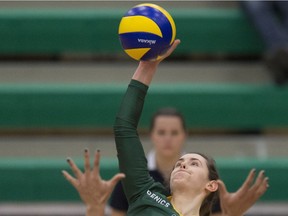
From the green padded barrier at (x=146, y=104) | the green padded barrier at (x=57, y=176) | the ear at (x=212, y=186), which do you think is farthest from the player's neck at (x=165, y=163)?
the green padded barrier at (x=146, y=104)

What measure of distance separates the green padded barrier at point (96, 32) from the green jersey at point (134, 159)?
3736 mm

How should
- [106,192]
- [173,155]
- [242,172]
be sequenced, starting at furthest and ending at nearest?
1. [242,172]
2. [173,155]
3. [106,192]

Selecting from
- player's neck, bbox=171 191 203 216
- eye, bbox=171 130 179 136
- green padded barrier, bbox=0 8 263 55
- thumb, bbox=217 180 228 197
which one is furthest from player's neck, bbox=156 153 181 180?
green padded barrier, bbox=0 8 263 55

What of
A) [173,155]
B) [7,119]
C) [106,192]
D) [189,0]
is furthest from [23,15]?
[106,192]

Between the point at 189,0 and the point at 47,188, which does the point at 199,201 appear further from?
the point at 189,0

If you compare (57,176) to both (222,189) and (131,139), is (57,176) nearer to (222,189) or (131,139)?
(222,189)

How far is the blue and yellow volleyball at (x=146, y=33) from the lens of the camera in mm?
3289

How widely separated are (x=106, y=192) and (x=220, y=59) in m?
4.07

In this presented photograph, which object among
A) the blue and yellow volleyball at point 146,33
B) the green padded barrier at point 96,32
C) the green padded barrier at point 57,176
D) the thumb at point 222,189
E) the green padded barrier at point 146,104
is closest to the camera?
the blue and yellow volleyball at point 146,33

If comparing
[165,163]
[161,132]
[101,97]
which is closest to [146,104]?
[101,97]

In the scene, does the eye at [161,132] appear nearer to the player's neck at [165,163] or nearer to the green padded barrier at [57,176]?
the player's neck at [165,163]

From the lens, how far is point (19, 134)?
669 cm

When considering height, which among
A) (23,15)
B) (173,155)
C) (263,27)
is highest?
(23,15)

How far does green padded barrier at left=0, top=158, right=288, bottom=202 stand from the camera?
605cm
